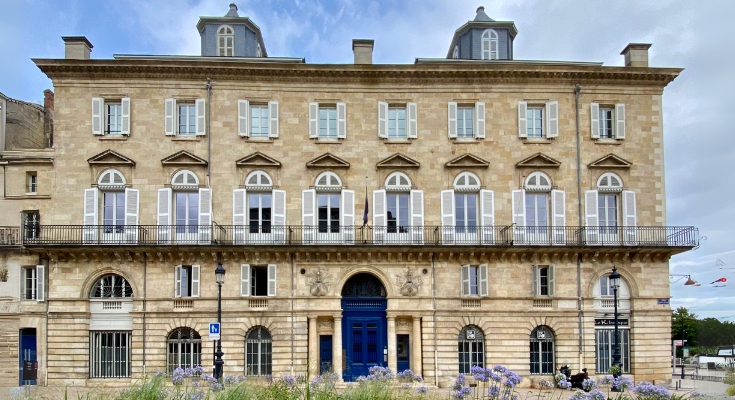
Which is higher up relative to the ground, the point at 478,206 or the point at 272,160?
the point at 272,160

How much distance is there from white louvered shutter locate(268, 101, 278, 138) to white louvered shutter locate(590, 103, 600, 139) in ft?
44.8

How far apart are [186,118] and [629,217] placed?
19446mm

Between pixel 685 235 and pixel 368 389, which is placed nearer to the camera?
pixel 368 389

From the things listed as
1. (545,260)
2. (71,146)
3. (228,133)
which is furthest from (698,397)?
(71,146)

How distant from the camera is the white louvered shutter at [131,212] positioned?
28.8m

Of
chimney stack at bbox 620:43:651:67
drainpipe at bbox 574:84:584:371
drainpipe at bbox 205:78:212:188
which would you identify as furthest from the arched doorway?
chimney stack at bbox 620:43:651:67

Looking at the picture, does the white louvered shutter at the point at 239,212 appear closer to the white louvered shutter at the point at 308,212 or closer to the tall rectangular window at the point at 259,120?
the white louvered shutter at the point at 308,212

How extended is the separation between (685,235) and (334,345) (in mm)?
15472

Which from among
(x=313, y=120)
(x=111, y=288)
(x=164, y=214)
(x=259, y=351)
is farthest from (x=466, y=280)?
(x=111, y=288)

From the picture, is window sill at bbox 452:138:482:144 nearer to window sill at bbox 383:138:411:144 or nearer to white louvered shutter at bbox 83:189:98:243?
window sill at bbox 383:138:411:144

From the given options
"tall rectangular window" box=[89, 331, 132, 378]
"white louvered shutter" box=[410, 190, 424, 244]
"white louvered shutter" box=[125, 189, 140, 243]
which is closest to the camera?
"tall rectangular window" box=[89, 331, 132, 378]

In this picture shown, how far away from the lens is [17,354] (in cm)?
2897

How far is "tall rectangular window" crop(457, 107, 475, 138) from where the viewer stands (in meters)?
30.4

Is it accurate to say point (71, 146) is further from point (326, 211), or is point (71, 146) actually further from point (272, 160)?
point (326, 211)
